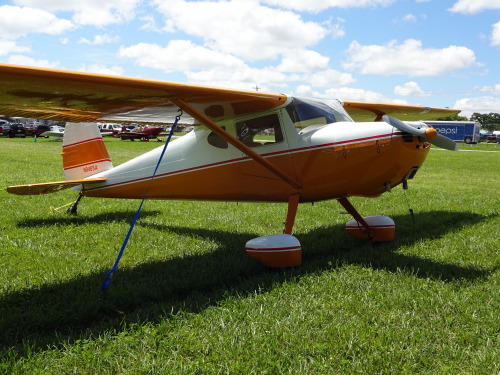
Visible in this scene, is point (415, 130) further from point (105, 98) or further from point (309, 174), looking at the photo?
point (105, 98)

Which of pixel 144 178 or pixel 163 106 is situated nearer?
pixel 163 106

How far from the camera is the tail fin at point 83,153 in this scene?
25.2 feet

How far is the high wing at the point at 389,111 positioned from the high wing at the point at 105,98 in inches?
104

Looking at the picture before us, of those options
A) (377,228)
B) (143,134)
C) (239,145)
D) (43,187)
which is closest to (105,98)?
(239,145)

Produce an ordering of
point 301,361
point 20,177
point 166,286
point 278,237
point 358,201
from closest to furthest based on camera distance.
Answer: point 301,361 < point 166,286 < point 278,237 < point 358,201 < point 20,177

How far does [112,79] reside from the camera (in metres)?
4.11

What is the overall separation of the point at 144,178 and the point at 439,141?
4.31 metres

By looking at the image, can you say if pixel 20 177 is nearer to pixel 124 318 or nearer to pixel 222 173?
pixel 222 173

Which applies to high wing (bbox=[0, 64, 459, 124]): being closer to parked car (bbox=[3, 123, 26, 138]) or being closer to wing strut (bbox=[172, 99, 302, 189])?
wing strut (bbox=[172, 99, 302, 189])

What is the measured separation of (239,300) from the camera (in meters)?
4.06

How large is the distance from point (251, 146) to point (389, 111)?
168 inches

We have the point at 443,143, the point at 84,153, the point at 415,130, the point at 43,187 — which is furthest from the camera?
the point at 84,153

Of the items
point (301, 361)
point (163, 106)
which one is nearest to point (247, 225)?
point (163, 106)

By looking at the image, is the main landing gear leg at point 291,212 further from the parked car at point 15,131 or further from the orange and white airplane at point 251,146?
the parked car at point 15,131
